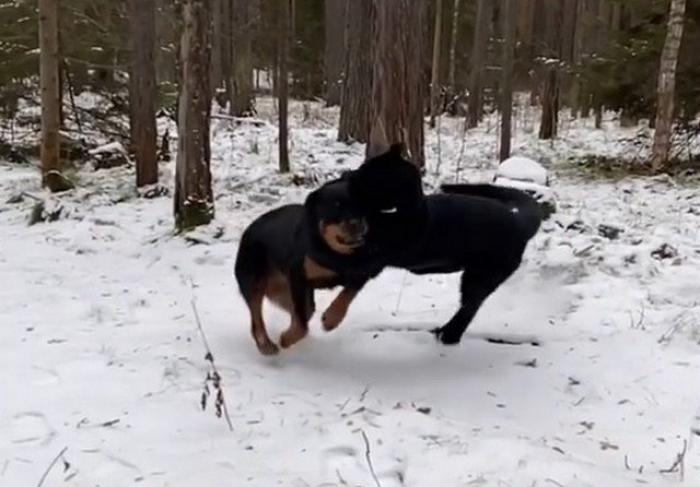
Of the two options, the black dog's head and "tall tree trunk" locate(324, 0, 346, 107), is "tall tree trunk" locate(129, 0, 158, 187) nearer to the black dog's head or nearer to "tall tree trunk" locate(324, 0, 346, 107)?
the black dog's head

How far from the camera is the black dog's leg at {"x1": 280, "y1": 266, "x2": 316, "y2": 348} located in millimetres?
4289

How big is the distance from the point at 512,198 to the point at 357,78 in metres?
9.52

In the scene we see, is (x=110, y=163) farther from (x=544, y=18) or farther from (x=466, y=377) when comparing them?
(x=544, y=18)

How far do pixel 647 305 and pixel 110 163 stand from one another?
924cm

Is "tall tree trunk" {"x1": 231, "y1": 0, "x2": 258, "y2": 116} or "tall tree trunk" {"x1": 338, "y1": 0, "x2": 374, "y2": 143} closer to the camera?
"tall tree trunk" {"x1": 338, "y1": 0, "x2": 374, "y2": 143}

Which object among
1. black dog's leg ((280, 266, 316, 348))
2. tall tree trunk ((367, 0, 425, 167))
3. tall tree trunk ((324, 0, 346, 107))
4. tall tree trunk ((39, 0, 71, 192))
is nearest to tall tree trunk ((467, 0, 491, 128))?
tall tree trunk ((324, 0, 346, 107))

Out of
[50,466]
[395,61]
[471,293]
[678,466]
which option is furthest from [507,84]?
[50,466]

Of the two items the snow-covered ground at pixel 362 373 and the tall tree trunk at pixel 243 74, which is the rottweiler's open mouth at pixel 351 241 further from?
the tall tree trunk at pixel 243 74

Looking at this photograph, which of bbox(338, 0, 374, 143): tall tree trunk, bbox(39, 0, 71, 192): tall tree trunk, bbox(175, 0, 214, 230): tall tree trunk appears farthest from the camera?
bbox(338, 0, 374, 143): tall tree trunk

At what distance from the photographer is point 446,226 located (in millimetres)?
4219

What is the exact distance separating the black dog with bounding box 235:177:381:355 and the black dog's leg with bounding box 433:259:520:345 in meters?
0.64

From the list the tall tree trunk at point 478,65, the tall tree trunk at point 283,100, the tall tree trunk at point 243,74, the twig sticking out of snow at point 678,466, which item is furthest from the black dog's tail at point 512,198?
the tall tree trunk at point 478,65

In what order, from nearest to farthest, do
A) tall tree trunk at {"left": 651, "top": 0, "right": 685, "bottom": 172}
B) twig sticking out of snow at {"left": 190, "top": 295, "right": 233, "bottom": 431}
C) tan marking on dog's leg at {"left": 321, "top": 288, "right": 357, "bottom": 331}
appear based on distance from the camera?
twig sticking out of snow at {"left": 190, "top": 295, "right": 233, "bottom": 431}, tan marking on dog's leg at {"left": 321, "top": 288, "right": 357, "bottom": 331}, tall tree trunk at {"left": 651, "top": 0, "right": 685, "bottom": 172}

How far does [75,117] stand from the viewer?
13078 mm
